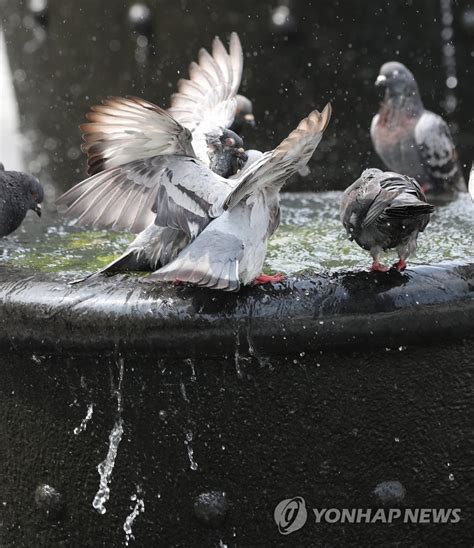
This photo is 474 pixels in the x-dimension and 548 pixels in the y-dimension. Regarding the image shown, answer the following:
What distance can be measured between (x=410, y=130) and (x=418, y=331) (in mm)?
3897

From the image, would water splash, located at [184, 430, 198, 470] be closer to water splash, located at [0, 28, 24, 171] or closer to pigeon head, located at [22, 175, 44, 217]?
pigeon head, located at [22, 175, 44, 217]

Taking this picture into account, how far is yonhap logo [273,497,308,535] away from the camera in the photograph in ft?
9.66

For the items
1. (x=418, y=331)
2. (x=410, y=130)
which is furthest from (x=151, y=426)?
(x=410, y=130)

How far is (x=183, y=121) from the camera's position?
454 centimetres

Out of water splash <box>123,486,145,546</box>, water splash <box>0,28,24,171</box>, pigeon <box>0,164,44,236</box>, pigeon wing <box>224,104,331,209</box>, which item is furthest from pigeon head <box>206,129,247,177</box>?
water splash <box>0,28,24,171</box>

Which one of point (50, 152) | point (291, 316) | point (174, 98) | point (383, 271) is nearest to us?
point (291, 316)

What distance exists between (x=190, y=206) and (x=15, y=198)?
1.59m

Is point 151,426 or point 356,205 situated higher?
point 356,205

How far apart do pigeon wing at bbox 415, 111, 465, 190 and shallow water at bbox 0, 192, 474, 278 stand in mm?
900

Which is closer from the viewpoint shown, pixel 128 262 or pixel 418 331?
pixel 418 331

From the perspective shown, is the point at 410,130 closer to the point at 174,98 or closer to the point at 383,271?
the point at 174,98

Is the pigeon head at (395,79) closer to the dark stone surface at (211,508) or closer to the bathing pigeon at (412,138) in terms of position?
the bathing pigeon at (412,138)

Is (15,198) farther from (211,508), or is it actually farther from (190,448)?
(211,508)

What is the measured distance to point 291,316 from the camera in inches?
111
